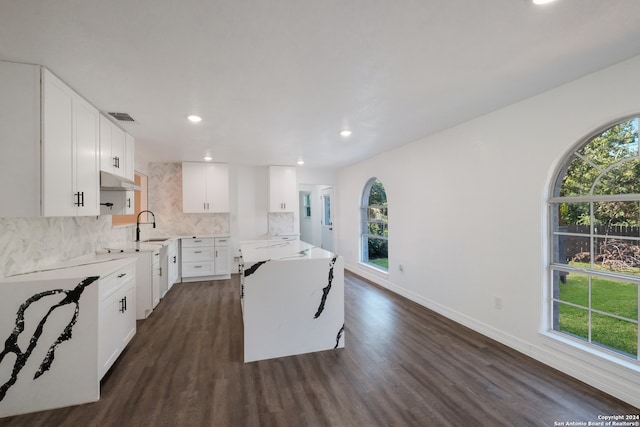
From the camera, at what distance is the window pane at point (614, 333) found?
7.42 ft

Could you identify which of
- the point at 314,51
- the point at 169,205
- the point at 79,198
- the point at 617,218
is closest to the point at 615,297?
the point at 617,218

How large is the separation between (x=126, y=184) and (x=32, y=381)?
1.87m

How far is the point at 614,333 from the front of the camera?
2318mm

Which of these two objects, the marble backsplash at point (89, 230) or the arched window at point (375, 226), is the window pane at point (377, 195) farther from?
the marble backsplash at point (89, 230)

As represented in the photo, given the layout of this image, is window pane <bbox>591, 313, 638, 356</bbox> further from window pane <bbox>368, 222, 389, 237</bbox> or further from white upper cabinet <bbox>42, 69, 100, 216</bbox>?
white upper cabinet <bbox>42, 69, 100, 216</bbox>

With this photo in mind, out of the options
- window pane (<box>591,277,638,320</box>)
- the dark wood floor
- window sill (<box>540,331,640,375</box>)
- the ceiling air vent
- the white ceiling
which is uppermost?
the white ceiling

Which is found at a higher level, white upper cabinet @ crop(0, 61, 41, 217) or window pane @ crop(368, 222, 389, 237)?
white upper cabinet @ crop(0, 61, 41, 217)

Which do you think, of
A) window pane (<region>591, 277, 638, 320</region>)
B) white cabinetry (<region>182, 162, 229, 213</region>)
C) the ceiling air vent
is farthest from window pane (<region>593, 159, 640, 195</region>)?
white cabinetry (<region>182, 162, 229, 213</region>)

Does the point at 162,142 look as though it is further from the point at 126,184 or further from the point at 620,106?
the point at 620,106

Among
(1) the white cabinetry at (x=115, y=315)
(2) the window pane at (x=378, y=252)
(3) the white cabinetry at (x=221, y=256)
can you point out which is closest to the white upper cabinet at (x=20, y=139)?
(1) the white cabinetry at (x=115, y=315)

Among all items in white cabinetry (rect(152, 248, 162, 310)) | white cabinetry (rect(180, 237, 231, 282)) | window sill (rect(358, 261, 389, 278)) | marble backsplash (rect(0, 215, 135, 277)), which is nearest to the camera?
marble backsplash (rect(0, 215, 135, 277))

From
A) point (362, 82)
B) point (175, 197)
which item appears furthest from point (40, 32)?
point (175, 197)

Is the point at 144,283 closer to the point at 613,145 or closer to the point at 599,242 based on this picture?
the point at 599,242

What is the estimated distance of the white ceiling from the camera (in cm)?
149
